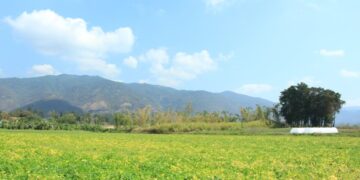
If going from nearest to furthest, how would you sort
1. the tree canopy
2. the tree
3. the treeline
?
the tree canopy
the treeline
the tree

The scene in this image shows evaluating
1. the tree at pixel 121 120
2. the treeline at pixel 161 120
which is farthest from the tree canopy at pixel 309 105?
the tree at pixel 121 120

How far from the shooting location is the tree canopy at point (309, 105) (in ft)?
357

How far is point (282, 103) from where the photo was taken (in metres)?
118

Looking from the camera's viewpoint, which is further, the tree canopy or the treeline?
the treeline

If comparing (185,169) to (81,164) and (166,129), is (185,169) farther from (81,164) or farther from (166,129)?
(166,129)

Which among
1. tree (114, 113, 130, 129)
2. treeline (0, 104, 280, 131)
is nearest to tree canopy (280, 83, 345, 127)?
treeline (0, 104, 280, 131)

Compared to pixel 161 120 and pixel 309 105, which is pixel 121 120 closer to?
pixel 161 120

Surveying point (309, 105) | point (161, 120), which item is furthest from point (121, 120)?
point (309, 105)

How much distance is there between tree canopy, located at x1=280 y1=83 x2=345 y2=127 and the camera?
109 meters

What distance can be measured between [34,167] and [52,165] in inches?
33.9

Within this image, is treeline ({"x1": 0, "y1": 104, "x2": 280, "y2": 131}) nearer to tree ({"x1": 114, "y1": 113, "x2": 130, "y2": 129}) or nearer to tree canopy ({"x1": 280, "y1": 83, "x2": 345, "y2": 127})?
tree ({"x1": 114, "y1": 113, "x2": 130, "y2": 129})

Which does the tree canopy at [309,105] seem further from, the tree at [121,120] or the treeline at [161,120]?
the tree at [121,120]

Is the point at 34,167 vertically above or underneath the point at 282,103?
underneath

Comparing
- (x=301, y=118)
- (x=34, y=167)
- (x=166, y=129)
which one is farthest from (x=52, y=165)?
(x=301, y=118)
